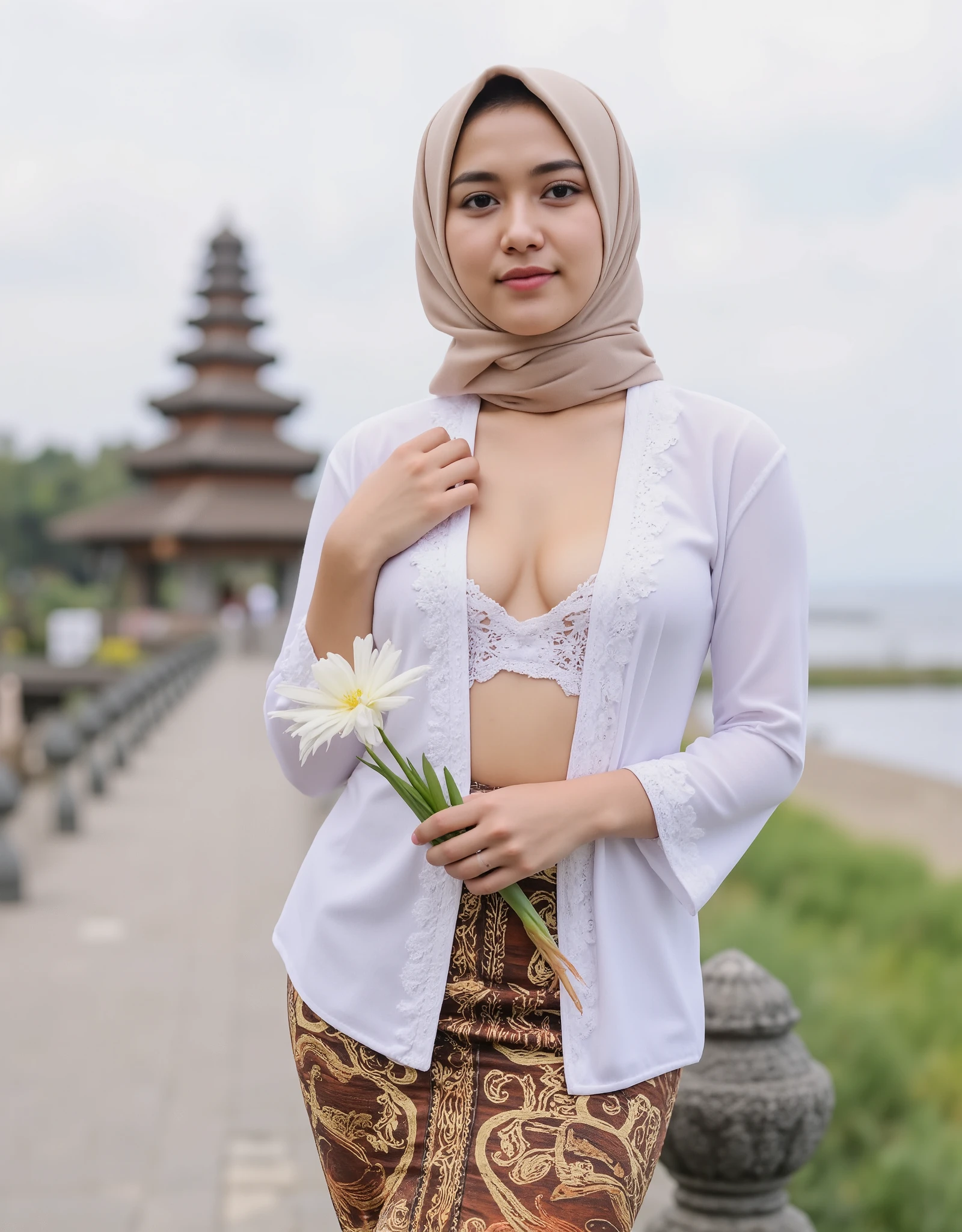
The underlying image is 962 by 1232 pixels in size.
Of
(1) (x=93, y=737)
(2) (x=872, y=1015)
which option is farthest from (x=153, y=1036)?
(1) (x=93, y=737)

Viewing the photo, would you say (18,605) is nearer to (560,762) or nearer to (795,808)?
(795,808)

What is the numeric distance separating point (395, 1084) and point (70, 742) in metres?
11.8

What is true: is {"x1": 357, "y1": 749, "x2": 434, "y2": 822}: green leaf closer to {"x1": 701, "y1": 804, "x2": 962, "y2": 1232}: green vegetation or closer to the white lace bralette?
the white lace bralette

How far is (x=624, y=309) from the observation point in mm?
2211

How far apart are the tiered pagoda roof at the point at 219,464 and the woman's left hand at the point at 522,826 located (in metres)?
41.8

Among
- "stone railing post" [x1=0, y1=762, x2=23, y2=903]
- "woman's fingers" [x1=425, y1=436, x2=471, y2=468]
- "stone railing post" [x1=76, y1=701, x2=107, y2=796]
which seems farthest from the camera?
"stone railing post" [x1=76, y1=701, x2=107, y2=796]

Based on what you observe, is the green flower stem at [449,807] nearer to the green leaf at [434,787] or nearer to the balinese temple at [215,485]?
the green leaf at [434,787]

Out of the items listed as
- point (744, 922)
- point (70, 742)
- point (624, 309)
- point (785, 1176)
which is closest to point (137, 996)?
point (744, 922)

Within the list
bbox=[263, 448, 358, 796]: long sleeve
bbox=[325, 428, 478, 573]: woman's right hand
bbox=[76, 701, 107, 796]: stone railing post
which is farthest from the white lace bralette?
bbox=[76, 701, 107, 796]: stone railing post

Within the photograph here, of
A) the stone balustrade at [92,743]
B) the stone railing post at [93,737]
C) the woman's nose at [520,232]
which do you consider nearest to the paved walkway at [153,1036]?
the stone balustrade at [92,743]

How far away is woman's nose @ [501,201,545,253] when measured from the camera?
6.77 ft

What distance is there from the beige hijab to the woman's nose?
4.0 inches

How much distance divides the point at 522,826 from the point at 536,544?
429 millimetres

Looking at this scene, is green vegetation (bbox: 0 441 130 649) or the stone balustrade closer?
the stone balustrade
